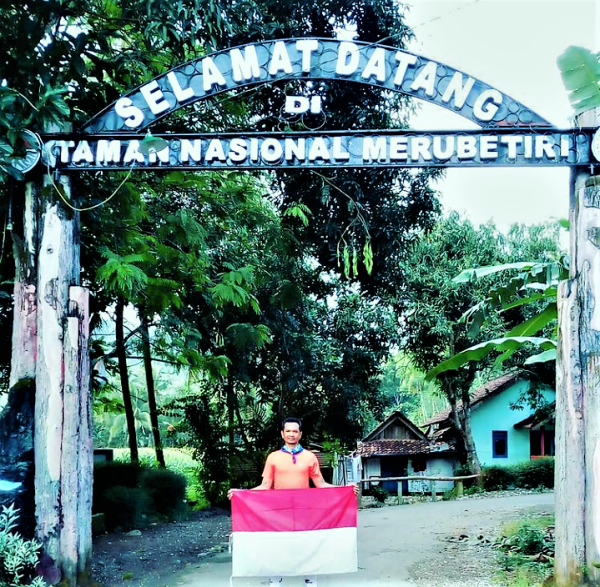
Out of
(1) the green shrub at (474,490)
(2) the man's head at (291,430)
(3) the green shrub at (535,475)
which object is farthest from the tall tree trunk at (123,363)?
(3) the green shrub at (535,475)

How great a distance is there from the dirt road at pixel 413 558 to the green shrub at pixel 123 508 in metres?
3.99

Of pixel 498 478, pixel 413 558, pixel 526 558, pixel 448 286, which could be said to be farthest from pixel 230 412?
pixel 526 558

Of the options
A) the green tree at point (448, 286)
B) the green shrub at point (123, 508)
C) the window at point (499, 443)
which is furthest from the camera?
the window at point (499, 443)

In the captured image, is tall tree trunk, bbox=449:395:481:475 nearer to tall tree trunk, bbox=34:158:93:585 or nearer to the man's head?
tall tree trunk, bbox=34:158:93:585

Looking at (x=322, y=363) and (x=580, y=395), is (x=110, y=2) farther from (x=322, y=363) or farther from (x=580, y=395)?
(x=322, y=363)

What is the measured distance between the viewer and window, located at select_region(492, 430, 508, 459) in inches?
1319

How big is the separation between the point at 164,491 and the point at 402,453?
19835 millimetres

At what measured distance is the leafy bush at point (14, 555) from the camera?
641 centimetres

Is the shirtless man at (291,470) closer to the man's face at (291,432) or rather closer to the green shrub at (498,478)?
the man's face at (291,432)

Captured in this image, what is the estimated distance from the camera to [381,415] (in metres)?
21.4

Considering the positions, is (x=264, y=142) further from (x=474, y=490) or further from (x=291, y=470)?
(x=474, y=490)

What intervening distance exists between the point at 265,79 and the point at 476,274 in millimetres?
3486

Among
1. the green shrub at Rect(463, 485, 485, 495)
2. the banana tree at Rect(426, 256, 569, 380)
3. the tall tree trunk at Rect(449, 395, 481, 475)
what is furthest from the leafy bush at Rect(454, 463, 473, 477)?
the banana tree at Rect(426, 256, 569, 380)

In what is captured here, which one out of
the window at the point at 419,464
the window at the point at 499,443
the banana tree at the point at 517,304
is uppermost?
the banana tree at the point at 517,304
